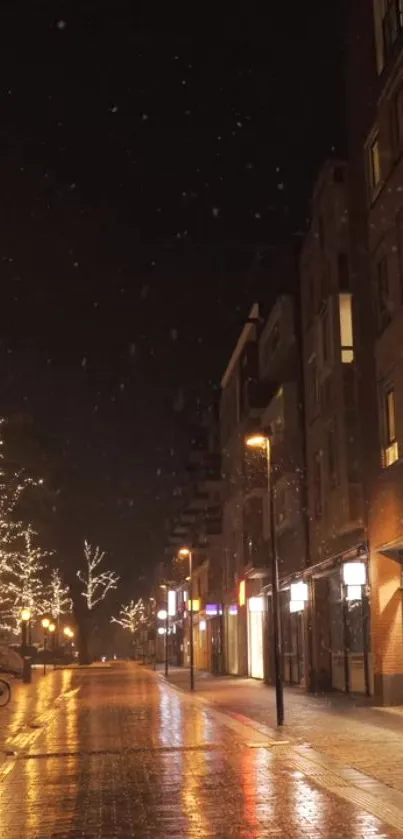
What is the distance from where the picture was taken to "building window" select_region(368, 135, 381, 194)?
25.4 m

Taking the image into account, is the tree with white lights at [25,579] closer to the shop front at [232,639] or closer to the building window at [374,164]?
the shop front at [232,639]

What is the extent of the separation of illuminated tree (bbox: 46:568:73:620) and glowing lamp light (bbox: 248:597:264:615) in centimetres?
2253

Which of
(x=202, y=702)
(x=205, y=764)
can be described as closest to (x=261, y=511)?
(x=202, y=702)

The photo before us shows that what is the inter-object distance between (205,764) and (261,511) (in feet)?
102

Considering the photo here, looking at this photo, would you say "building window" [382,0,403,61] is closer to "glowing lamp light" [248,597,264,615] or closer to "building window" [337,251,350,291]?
"building window" [337,251,350,291]

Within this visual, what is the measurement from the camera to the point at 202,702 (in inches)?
1209

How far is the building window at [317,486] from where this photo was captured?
3212 cm

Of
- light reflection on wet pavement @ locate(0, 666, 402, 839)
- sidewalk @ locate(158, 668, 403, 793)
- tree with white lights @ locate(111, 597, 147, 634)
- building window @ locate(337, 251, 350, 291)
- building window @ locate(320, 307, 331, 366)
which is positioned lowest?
light reflection on wet pavement @ locate(0, 666, 402, 839)

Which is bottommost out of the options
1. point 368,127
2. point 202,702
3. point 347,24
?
point 202,702

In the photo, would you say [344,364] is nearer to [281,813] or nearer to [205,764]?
[205,764]

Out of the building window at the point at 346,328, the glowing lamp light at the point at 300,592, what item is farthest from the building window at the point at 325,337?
the glowing lamp light at the point at 300,592

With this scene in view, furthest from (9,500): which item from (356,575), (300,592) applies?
(356,575)

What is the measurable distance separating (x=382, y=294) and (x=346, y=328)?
4113 millimetres

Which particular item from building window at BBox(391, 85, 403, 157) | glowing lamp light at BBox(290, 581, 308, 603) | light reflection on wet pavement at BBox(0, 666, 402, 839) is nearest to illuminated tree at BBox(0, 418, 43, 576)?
glowing lamp light at BBox(290, 581, 308, 603)
